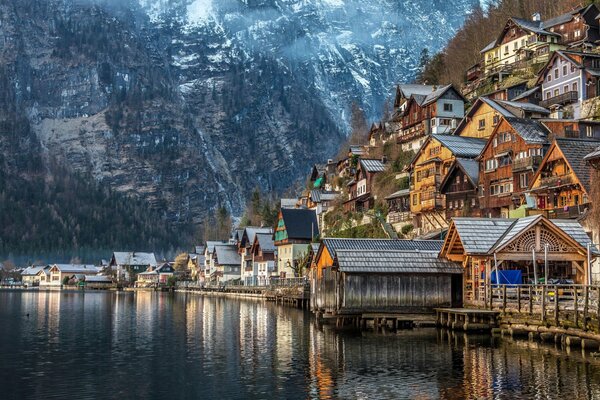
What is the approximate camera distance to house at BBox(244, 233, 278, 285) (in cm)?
13625

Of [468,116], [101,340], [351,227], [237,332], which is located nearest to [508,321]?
[237,332]

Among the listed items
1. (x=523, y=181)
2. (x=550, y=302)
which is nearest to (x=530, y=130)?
(x=523, y=181)

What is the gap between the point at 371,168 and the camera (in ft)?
381

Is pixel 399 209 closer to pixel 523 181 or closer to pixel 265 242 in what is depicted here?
pixel 523 181

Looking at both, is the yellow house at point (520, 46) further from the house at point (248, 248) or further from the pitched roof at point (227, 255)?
the pitched roof at point (227, 255)

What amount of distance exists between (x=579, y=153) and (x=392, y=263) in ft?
77.7

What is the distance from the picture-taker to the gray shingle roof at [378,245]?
206ft

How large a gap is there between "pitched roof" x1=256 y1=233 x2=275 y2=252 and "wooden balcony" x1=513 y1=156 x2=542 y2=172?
69343 millimetres

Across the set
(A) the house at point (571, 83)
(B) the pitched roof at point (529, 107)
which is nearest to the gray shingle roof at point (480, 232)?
(A) the house at point (571, 83)

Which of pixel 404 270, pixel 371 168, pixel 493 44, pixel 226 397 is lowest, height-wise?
pixel 226 397

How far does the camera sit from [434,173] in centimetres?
9125

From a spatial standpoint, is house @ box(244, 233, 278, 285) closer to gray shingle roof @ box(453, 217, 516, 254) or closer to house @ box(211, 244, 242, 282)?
house @ box(211, 244, 242, 282)

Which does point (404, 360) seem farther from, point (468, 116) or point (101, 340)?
point (468, 116)

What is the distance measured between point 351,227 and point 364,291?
177 ft
